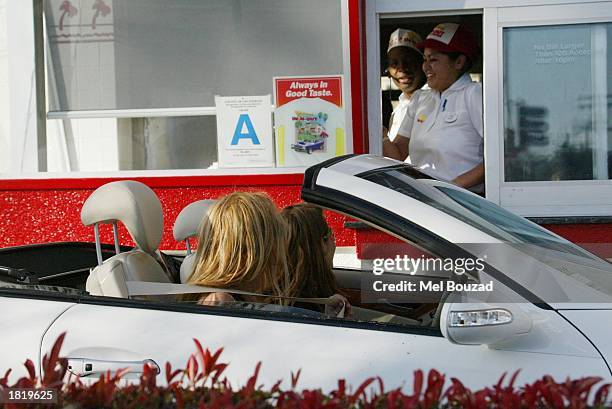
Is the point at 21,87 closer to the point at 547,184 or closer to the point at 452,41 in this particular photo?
the point at 452,41

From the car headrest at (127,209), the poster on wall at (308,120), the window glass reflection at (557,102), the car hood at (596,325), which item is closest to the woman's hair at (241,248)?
the car headrest at (127,209)

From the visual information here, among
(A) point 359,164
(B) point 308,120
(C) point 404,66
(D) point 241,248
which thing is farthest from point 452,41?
(D) point 241,248

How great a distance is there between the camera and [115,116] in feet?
24.3

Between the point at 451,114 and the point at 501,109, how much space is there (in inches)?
16.8

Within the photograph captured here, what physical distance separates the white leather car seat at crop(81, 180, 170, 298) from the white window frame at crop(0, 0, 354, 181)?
3326mm

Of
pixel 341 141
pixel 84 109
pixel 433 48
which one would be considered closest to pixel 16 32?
pixel 84 109

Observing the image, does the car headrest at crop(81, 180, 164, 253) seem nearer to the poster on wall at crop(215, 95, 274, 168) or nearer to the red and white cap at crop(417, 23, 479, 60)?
the poster on wall at crop(215, 95, 274, 168)

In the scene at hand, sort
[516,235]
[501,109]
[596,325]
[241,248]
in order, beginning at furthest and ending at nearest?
[501,109]
[241,248]
[516,235]
[596,325]

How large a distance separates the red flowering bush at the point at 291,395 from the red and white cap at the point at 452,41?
187 inches

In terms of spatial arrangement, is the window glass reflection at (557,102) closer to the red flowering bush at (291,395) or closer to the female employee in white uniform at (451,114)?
the female employee in white uniform at (451,114)

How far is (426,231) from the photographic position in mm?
2957

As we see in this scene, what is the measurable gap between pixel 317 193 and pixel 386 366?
0.59 m

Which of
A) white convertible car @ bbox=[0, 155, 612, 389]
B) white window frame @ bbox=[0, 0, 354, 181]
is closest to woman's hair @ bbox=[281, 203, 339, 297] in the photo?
white convertible car @ bbox=[0, 155, 612, 389]

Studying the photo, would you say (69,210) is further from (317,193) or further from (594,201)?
(317,193)
